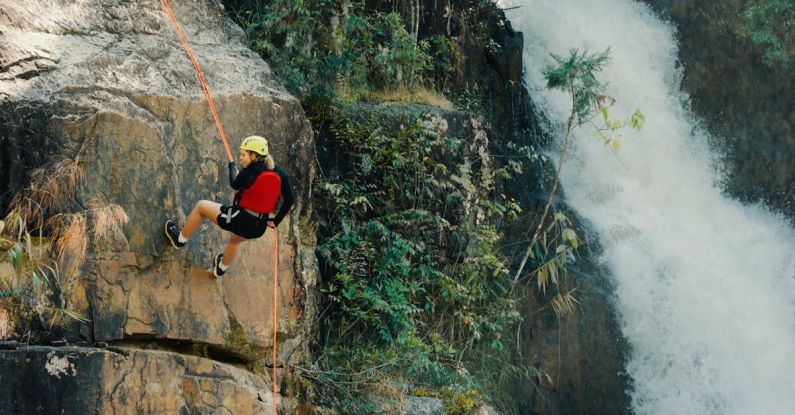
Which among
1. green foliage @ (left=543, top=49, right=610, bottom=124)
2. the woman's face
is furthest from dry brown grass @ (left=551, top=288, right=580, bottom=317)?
the woman's face

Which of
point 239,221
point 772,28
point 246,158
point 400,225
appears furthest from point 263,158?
point 772,28

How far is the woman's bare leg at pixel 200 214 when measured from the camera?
26.9ft

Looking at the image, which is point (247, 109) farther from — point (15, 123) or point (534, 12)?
point (534, 12)

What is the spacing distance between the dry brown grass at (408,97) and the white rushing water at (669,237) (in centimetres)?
266

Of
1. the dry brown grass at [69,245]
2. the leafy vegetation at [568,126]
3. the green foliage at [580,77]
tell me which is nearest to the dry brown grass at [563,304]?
the leafy vegetation at [568,126]

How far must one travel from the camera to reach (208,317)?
28.7ft

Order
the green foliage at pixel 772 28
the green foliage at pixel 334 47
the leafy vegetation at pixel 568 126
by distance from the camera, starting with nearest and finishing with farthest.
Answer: the green foliage at pixel 334 47, the leafy vegetation at pixel 568 126, the green foliage at pixel 772 28

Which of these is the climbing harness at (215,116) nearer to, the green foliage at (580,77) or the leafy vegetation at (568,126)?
the leafy vegetation at (568,126)

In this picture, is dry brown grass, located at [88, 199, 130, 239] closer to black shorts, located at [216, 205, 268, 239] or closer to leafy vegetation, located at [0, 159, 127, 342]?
leafy vegetation, located at [0, 159, 127, 342]

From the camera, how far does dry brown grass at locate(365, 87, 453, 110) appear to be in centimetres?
1243

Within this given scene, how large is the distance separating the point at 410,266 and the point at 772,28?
364 inches

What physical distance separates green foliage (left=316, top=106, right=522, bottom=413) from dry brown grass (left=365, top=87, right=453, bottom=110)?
72 cm

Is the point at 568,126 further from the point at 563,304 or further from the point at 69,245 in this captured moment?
the point at 69,245

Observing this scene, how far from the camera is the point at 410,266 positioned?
11.4 metres
